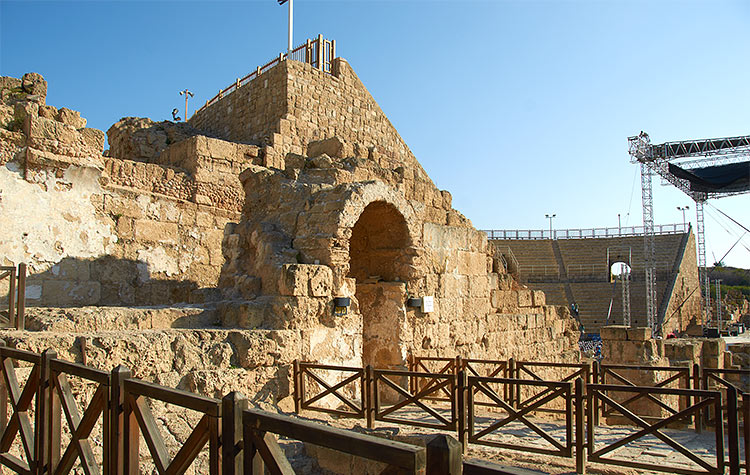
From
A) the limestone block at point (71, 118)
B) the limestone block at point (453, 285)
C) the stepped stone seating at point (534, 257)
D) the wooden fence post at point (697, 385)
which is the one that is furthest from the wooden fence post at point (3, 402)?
the stepped stone seating at point (534, 257)

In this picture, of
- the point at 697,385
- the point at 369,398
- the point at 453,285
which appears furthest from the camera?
the point at 453,285

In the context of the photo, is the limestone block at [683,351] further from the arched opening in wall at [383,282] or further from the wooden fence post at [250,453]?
the wooden fence post at [250,453]

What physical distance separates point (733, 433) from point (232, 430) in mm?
4089

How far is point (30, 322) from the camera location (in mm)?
5379

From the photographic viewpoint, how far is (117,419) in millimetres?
2877

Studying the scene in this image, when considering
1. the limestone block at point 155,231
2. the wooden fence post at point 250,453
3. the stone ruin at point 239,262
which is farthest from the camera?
the limestone block at point 155,231

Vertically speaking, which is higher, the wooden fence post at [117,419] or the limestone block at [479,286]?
the limestone block at [479,286]

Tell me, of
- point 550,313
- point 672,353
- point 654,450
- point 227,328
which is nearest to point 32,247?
point 227,328

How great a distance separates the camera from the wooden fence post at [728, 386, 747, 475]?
4.32 meters

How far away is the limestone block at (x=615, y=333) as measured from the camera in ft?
39.6

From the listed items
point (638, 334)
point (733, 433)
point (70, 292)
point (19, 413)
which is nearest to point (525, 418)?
point (733, 433)

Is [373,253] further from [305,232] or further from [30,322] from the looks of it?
[30,322]

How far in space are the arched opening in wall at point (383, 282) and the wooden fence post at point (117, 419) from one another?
534cm

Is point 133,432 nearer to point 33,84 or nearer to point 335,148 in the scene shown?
point 335,148
